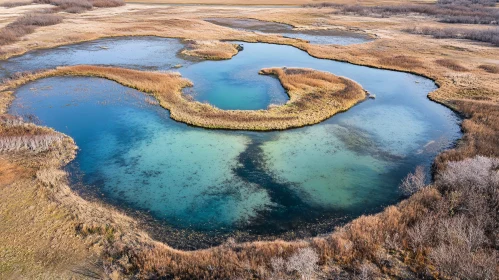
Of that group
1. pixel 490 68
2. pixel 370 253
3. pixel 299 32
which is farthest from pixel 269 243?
pixel 299 32

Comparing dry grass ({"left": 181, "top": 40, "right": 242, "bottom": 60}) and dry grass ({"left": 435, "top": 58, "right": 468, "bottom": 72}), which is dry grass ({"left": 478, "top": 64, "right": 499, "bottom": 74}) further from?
dry grass ({"left": 181, "top": 40, "right": 242, "bottom": 60})

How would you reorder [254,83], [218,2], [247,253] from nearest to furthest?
[247,253] → [254,83] → [218,2]

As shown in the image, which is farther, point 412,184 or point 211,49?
point 211,49

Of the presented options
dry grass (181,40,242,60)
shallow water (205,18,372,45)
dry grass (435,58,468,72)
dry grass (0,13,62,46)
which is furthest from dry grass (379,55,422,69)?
dry grass (0,13,62,46)

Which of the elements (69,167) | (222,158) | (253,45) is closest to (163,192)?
(222,158)

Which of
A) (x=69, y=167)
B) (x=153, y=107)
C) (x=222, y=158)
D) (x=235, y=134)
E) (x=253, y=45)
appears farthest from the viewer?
(x=253, y=45)

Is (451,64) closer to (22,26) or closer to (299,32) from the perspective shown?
(299,32)

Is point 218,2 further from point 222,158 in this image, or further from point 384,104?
point 222,158

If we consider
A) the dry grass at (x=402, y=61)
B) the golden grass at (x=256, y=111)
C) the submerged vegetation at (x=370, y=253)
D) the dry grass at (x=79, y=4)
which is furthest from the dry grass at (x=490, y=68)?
the dry grass at (x=79, y=4)
